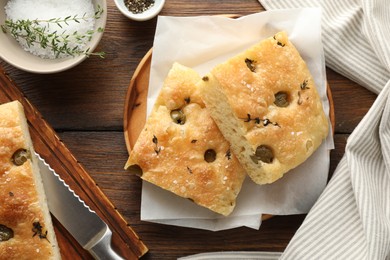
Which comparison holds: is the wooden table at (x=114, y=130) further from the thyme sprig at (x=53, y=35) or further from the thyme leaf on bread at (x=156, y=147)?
the thyme leaf on bread at (x=156, y=147)

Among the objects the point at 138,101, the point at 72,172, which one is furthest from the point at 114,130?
the point at 72,172

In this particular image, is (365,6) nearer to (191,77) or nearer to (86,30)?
(191,77)

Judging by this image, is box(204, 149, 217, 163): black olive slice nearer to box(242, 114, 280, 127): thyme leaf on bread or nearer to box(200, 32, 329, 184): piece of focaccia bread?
box(200, 32, 329, 184): piece of focaccia bread

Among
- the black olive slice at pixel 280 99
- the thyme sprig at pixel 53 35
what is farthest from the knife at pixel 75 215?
the black olive slice at pixel 280 99

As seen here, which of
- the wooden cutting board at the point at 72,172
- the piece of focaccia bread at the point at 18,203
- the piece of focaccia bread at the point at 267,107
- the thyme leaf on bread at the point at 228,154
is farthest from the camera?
the wooden cutting board at the point at 72,172

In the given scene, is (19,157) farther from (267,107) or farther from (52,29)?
(267,107)

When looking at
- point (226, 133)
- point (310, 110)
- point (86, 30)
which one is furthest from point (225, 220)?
point (86, 30)
